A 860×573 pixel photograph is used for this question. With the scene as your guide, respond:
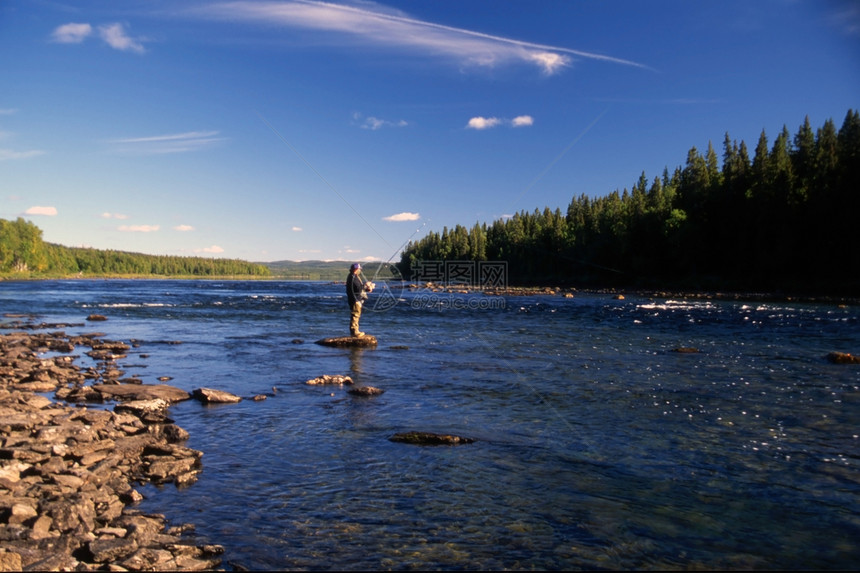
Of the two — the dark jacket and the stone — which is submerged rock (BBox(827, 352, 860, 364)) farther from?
the dark jacket

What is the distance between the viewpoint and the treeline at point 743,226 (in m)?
62.6

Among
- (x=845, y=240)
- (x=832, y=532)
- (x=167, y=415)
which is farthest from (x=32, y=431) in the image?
(x=845, y=240)

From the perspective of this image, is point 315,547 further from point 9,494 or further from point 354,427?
point 354,427

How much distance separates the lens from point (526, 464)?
7.91 m

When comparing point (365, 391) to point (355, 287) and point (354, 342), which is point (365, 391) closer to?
point (355, 287)

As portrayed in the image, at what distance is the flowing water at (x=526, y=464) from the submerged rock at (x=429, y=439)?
0.19 meters

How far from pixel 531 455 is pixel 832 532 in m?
3.78

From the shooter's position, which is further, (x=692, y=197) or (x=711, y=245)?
(x=692, y=197)

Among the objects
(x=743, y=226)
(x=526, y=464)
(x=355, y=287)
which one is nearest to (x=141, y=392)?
(x=526, y=464)

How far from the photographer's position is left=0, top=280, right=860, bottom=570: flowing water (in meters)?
5.47

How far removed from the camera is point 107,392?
11.6 m

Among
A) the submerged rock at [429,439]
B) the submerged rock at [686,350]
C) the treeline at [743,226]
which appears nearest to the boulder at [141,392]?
the submerged rock at [429,439]

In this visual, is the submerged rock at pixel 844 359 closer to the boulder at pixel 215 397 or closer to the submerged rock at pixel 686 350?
the submerged rock at pixel 686 350

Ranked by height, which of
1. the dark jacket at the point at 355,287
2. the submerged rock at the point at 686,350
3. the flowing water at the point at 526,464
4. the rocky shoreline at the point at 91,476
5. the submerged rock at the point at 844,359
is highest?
the dark jacket at the point at 355,287
